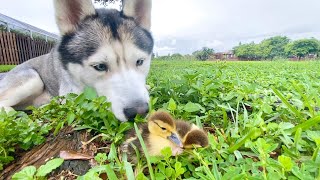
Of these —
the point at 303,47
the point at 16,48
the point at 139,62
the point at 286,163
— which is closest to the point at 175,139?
the point at 286,163

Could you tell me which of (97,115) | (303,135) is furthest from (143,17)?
(303,135)

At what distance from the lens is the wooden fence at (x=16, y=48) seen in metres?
15.3

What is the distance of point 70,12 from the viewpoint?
305cm

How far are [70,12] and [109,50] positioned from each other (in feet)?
2.54

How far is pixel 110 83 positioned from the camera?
2486 mm

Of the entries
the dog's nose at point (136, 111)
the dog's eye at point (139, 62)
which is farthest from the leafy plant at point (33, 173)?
the dog's eye at point (139, 62)

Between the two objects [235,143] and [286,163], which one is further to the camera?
[235,143]

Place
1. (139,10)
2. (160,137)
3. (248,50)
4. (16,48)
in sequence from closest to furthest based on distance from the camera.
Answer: (160,137)
(139,10)
(16,48)
(248,50)

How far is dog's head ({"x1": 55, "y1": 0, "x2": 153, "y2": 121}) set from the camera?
2460 mm

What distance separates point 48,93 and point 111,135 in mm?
3272

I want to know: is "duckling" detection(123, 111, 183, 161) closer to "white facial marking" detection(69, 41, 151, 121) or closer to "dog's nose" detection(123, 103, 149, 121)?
"dog's nose" detection(123, 103, 149, 121)

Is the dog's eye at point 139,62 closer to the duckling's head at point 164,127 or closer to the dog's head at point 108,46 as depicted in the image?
the dog's head at point 108,46

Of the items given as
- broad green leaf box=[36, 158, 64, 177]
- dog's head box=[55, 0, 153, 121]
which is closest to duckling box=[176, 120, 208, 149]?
broad green leaf box=[36, 158, 64, 177]

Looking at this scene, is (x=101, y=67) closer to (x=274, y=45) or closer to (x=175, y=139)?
(x=175, y=139)
